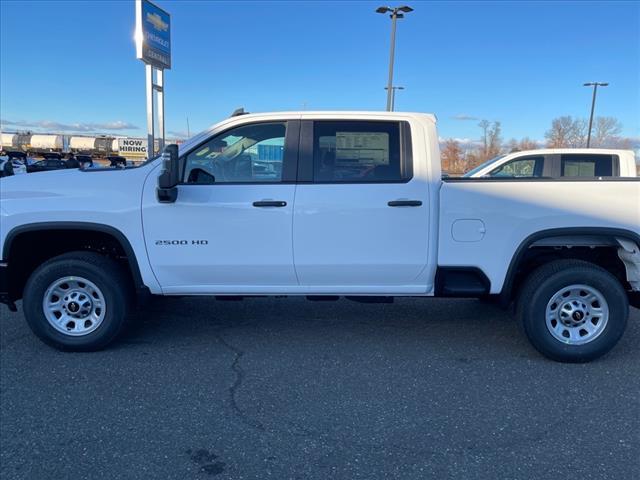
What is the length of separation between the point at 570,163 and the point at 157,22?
11304 millimetres

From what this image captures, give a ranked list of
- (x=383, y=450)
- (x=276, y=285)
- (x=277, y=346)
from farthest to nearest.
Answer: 1. (x=277, y=346)
2. (x=276, y=285)
3. (x=383, y=450)

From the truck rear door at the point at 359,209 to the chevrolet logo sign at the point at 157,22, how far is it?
1135 centimetres

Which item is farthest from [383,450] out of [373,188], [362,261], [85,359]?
[85,359]

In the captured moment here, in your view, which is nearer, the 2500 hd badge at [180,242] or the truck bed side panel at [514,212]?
the truck bed side panel at [514,212]

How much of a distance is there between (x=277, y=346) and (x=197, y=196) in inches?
59.0

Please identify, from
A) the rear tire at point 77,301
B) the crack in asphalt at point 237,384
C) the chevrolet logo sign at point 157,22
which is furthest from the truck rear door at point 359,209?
the chevrolet logo sign at point 157,22

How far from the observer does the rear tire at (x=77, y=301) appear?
410 centimetres

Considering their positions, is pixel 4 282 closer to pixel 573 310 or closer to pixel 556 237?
pixel 556 237

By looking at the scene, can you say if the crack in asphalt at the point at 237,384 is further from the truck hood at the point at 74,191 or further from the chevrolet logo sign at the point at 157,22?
the chevrolet logo sign at the point at 157,22

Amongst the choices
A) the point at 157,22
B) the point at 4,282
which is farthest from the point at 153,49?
the point at 4,282

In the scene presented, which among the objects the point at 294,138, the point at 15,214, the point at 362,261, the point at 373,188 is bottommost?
the point at 362,261

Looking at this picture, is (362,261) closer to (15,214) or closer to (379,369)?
(379,369)

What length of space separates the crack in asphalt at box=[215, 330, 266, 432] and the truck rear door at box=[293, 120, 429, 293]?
0.84 meters

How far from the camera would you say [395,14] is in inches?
702
